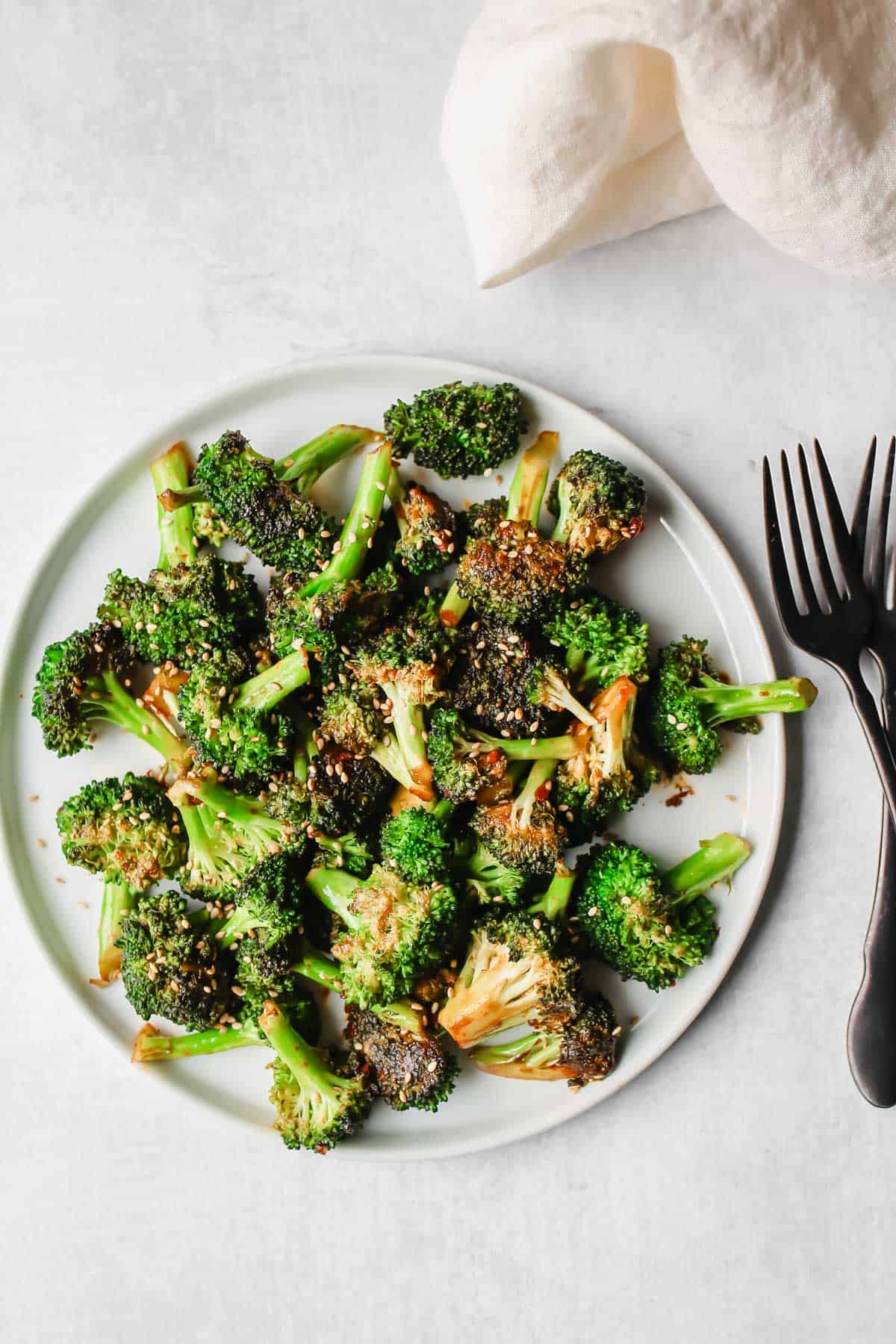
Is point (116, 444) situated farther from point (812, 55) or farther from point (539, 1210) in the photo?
point (539, 1210)

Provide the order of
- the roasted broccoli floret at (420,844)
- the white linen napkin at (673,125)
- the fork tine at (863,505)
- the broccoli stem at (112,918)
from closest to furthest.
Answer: the white linen napkin at (673,125) → the roasted broccoli floret at (420,844) → the fork tine at (863,505) → the broccoli stem at (112,918)

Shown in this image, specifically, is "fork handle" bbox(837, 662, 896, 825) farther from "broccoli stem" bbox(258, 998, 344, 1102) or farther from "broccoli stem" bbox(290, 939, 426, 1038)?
"broccoli stem" bbox(258, 998, 344, 1102)

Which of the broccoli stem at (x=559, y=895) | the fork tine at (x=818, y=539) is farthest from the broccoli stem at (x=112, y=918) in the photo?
the fork tine at (x=818, y=539)

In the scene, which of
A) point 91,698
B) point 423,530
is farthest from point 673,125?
point 91,698

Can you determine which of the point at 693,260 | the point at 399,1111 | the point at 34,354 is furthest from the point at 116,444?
the point at 399,1111

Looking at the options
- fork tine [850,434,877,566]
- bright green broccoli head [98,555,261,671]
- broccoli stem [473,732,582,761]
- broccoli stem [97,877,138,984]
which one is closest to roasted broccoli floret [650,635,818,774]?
broccoli stem [473,732,582,761]

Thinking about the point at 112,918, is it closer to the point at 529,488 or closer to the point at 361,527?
the point at 361,527

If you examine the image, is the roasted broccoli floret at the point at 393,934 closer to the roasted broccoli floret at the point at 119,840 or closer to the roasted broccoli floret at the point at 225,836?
the roasted broccoli floret at the point at 225,836
